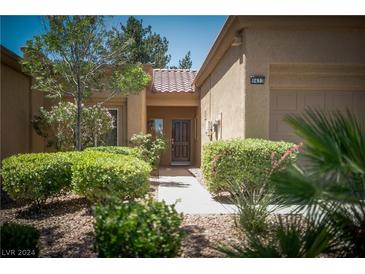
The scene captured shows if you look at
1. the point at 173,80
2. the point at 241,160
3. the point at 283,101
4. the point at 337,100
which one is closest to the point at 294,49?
the point at 283,101

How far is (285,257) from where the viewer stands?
350 cm

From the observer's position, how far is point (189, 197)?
→ 7.07m

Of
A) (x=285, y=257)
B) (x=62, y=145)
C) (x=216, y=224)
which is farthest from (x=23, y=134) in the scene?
(x=285, y=257)

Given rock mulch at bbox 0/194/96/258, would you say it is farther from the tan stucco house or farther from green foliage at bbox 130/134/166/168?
green foliage at bbox 130/134/166/168

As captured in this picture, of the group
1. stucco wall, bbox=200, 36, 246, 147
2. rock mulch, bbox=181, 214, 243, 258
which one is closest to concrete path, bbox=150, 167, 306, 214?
rock mulch, bbox=181, 214, 243, 258

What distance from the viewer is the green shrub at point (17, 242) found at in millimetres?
3883

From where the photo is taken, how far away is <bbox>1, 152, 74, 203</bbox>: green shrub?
232 inches

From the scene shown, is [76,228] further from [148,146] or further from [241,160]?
[148,146]

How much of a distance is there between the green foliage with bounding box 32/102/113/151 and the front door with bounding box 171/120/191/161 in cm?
530

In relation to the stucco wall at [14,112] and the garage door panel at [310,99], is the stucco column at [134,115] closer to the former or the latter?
the stucco wall at [14,112]

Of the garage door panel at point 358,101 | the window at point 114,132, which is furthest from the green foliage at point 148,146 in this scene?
the garage door panel at point 358,101

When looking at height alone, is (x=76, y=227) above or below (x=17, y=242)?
below

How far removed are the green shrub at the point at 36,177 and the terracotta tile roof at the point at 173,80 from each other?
7.51m

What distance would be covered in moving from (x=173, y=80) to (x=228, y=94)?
5.74 m
